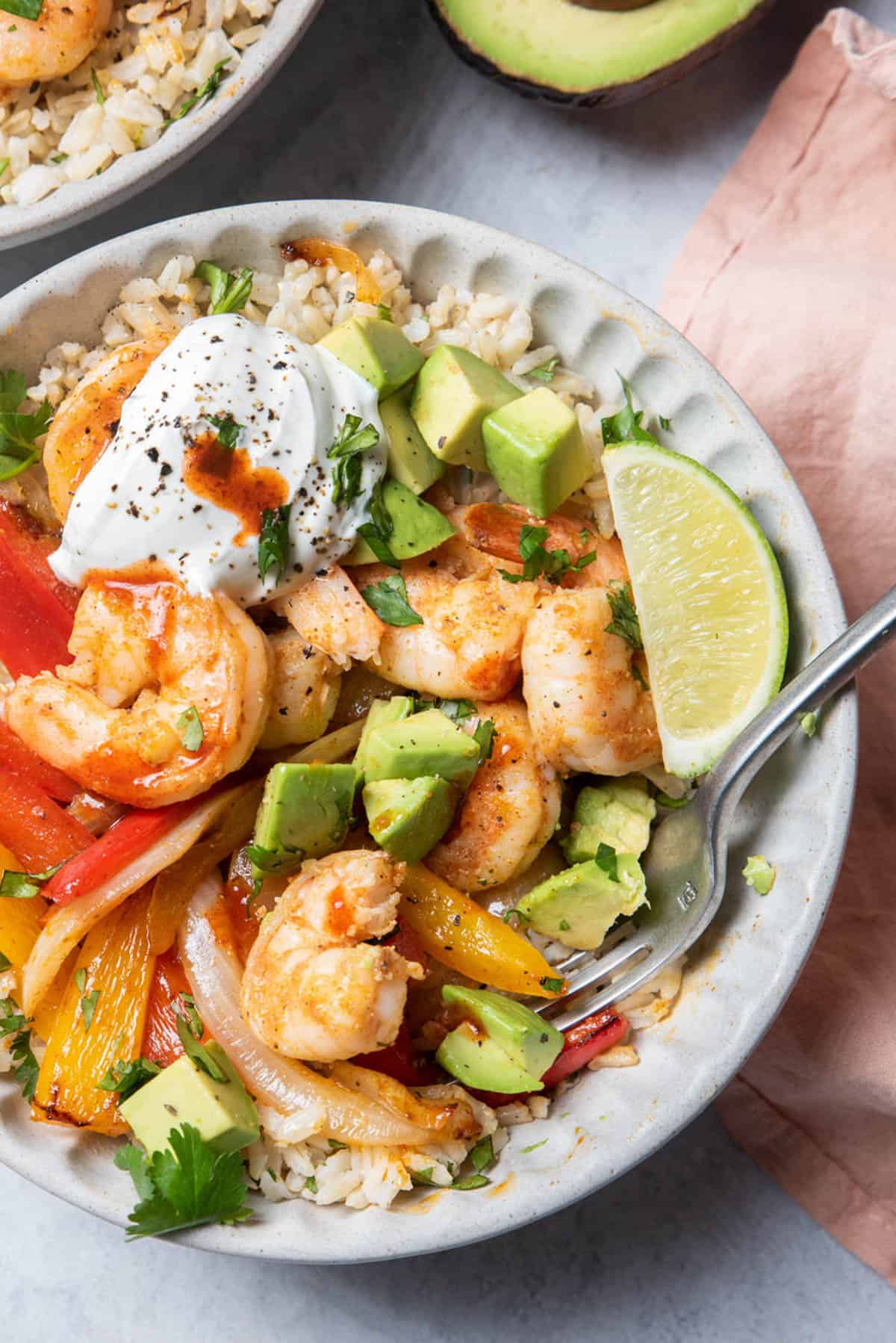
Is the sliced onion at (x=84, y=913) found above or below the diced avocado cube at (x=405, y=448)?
below

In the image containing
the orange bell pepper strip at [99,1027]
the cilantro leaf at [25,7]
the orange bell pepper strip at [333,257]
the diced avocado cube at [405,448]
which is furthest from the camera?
the cilantro leaf at [25,7]

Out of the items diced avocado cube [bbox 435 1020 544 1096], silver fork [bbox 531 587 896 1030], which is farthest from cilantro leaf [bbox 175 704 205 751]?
silver fork [bbox 531 587 896 1030]

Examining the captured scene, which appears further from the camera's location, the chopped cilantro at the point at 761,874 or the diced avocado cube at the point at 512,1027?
the chopped cilantro at the point at 761,874

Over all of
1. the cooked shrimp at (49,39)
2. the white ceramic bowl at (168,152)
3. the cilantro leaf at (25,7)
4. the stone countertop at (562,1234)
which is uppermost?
the cilantro leaf at (25,7)

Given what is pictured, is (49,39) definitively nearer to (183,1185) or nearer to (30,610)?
(30,610)

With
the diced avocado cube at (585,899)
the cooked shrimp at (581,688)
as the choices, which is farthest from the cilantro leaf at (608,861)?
the cooked shrimp at (581,688)

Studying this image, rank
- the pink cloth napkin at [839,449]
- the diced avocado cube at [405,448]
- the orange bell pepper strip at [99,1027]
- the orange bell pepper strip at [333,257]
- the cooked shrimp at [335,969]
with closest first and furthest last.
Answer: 1. the cooked shrimp at [335,969]
2. the orange bell pepper strip at [99,1027]
3. the diced avocado cube at [405,448]
4. the orange bell pepper strip at [333,257]
5. the pink cloth napkin at [839,449]

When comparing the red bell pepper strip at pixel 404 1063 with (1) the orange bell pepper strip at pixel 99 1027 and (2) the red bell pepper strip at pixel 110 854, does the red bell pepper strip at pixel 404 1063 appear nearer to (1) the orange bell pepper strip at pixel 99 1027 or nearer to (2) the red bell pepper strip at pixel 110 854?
(1) the orange bell pepper strip at pixel 99 1027

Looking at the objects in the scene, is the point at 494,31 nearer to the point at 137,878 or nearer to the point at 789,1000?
the point at 137,878
